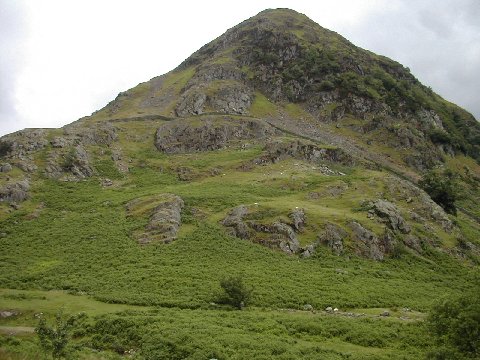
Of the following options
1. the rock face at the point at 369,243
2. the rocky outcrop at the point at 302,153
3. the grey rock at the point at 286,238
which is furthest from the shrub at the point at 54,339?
the rocky outcrop at the point at 302,153

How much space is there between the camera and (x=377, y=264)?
50.5m

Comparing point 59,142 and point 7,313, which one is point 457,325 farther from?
point 59,142

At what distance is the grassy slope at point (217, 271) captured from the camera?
29.5 metres

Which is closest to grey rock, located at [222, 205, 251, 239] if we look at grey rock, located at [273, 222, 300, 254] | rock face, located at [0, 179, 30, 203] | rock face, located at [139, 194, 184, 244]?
grey rock, located at [273, 222, 300, 254]

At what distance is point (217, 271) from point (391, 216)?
87.8 ft

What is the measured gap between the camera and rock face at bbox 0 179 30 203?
6319 centimetres

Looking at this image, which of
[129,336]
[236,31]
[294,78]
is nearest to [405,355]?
[129,336]

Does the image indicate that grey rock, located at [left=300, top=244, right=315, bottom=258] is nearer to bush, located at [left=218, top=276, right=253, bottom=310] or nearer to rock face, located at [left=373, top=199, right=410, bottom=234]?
rock face, located at [left=373, top=199, right=410, bottom=234]

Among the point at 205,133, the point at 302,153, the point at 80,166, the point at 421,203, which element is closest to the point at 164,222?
the point at 80,166

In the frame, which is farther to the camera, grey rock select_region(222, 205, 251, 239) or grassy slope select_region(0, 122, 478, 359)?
grey rock select_region(222, 205, 251, 239)

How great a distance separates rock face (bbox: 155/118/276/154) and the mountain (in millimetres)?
412

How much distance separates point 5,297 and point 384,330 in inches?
1233

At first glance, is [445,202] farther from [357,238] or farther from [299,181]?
[357,238]

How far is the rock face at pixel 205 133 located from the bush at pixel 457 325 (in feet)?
239
